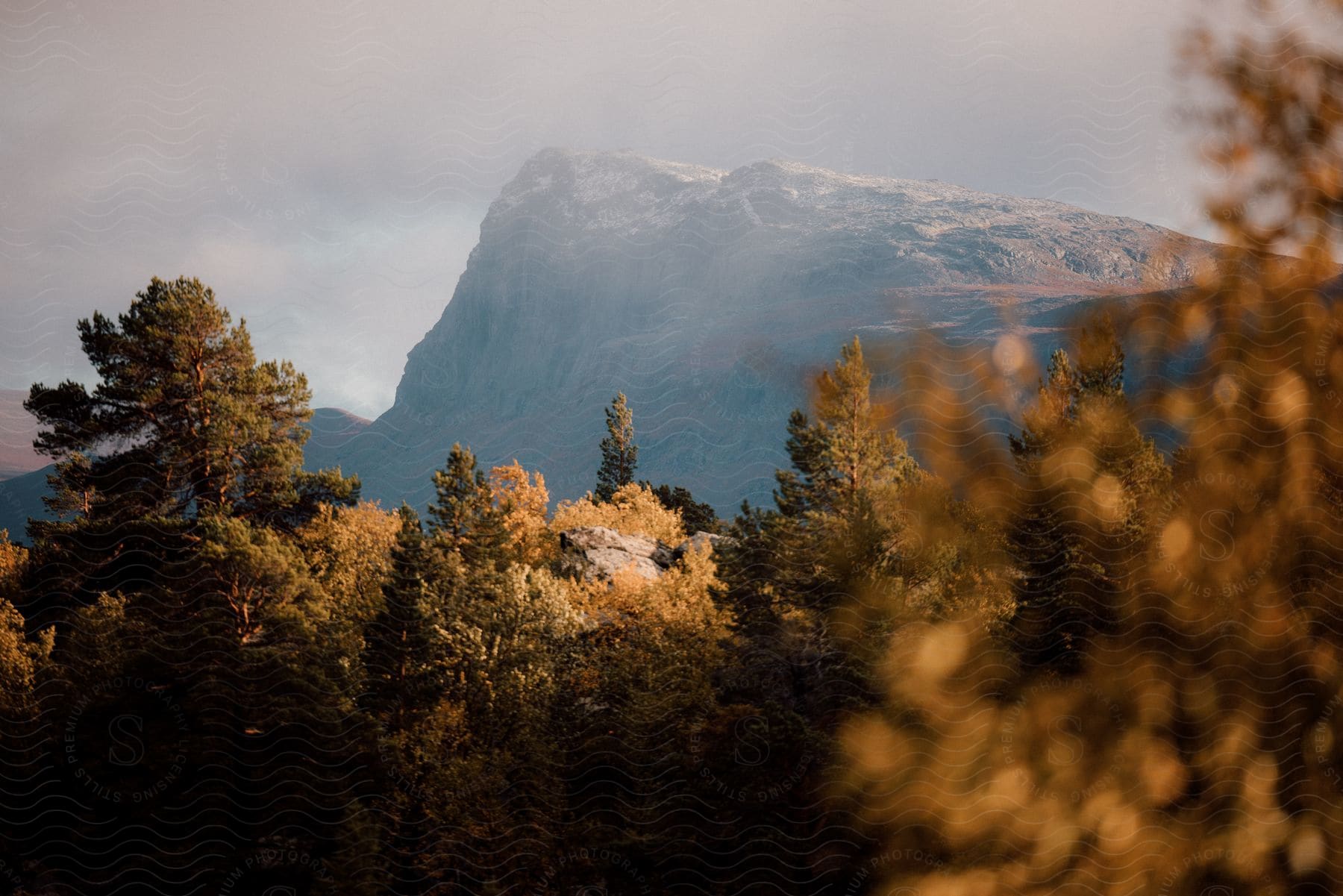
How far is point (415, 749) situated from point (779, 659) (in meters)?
13.6

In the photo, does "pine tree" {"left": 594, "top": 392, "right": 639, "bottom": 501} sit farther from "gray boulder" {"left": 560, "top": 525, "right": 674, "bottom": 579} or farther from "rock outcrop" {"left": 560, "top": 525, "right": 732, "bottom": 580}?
"gray boulder" {"left": 560, "top": 525, "right": 674, "bottom": 579}

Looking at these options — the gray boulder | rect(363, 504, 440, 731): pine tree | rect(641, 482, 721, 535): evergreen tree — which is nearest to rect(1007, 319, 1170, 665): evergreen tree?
rect(363, 504, 440, 731): pine tree

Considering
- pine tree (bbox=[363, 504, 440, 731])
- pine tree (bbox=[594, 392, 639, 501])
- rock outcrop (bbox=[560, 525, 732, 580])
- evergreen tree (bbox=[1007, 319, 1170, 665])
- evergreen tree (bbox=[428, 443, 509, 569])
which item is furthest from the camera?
pine tree (bbox=[594, 392, 639, 501])

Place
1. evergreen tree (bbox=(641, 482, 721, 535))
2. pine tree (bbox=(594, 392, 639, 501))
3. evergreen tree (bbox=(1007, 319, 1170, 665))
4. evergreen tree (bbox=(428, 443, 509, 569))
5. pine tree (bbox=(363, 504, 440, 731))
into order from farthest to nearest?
pine tree (bbox=(594, 392, 639, 501)), evergreen tree (bbox=(641, 482, 721, 535)), evergreen tree (bbox=(428, 443, 509, 569)), pine tree (bbox=(363, 504, 440, 731)), evergreen tree (bbox=(1007, 319, 1170, 665))

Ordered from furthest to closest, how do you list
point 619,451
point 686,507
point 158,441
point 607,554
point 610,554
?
point 619,451 → point 686,507 → point 610,554 → point 607,554 → point 158,441

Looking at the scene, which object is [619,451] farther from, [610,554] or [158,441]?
[158,441]

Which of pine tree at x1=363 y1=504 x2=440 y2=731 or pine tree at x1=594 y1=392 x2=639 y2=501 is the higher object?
pine tree at x1=594 y1=392 x2=639 y2=501

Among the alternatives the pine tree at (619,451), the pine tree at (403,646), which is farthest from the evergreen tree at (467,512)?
the pine tree at (619,451)

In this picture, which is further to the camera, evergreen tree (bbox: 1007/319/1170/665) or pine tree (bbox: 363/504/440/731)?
pine tree (bbox: 363/504/440/731)

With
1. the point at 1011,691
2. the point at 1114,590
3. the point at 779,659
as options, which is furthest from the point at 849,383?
the point at 1114,590

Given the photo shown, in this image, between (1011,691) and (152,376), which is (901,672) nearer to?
(1011,691)


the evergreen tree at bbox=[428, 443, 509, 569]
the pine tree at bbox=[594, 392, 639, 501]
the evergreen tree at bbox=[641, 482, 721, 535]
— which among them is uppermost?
the pine tree at bbox=[594, 392, 639, 501]

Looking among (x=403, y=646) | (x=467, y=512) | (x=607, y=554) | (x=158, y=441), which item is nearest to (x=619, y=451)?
(x=607, y=554)

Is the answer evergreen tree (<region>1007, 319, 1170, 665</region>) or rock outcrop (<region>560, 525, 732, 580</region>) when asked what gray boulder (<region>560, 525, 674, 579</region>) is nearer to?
rock outcrop (<region>560, 525, 732, 580</region>)
